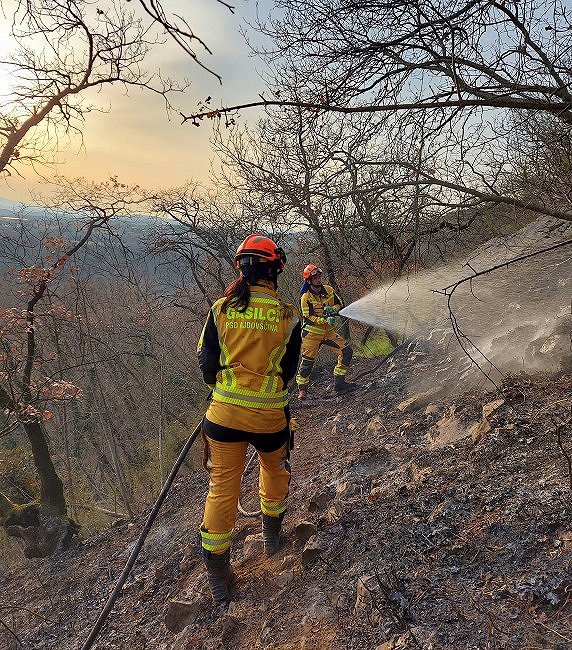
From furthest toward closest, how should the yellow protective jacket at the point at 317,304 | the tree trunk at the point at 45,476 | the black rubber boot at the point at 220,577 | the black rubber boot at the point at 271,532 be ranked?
the tree trunk at the point at 45,476
the yellow protective jacket at the point at 317,304
the black rubber boot at the point at 271,532
the black rubber boot at the point at 220,577

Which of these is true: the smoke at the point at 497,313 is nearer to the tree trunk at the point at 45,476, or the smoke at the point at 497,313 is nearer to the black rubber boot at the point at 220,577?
the black rubber boot at the point at 220,577

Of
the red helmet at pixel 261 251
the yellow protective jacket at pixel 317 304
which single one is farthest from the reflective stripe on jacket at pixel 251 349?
the yellow protective jacket at pixel 317 304

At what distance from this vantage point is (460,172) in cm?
377

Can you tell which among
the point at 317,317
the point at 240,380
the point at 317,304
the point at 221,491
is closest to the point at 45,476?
the point at 317,317

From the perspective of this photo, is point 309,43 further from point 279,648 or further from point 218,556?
point 279,648

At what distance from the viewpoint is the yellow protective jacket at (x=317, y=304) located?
281 inches

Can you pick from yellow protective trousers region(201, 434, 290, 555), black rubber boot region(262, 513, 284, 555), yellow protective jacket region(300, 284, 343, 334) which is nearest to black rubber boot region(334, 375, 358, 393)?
yellow protective jacket region(300, 284, 343, 334)

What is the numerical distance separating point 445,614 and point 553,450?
1.63m

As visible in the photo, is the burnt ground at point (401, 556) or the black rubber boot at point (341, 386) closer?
the burnt ground at point (401, 556)

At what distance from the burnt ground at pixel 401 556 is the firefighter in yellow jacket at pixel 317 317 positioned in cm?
213

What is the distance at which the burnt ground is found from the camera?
7.30 feet

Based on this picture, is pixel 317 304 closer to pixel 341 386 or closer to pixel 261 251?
pixel 341 386

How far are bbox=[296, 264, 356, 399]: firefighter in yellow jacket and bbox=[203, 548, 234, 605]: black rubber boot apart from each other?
430 cm

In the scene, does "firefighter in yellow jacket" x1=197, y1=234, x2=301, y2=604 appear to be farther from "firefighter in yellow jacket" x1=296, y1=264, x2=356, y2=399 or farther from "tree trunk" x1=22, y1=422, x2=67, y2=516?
"tree trunk" x1=22, y1=422, x2=67, y2=516
